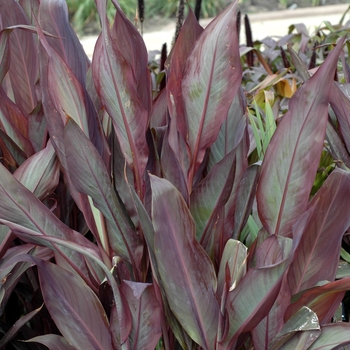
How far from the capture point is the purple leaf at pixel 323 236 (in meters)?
0.90

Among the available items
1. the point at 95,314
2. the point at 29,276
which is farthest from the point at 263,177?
the point at 29,276

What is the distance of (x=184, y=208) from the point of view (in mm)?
873

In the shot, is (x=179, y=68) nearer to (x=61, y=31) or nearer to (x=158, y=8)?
(x=61, y=31)

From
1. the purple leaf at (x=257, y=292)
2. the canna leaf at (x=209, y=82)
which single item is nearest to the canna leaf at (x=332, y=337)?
the purple leaf at (x=257, y=292)

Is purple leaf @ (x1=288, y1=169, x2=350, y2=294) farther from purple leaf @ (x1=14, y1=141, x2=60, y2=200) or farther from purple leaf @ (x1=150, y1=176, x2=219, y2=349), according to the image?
purple leaf @ (x1=14, y1=141, x2=60, y2=200)

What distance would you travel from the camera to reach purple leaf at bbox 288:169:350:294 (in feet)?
2.94

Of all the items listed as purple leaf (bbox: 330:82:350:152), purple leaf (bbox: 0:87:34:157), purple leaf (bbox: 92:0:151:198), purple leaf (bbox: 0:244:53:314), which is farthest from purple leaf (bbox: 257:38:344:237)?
purple leaf (bbox: 0:87:34:157)

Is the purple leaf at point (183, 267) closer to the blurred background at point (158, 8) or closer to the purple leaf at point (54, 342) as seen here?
the purple leaf at point (54, 342)

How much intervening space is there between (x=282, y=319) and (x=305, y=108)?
36 centimetres

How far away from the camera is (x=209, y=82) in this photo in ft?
3.25

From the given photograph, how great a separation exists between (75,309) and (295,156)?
0.45m

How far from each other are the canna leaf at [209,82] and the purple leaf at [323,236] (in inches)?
8.8

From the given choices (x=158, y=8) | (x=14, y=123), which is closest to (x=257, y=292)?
(x=14, y=123)

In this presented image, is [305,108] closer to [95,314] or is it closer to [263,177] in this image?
[263,177]
